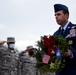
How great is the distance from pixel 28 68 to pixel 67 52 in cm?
831

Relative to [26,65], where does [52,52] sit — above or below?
above

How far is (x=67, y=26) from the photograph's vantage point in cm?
477

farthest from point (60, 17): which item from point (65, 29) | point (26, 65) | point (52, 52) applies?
point (26, 65)

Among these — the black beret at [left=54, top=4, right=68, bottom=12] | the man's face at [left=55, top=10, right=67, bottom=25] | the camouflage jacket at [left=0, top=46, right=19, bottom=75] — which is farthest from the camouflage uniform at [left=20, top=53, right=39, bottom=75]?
the man's face at [left=55, top=10, right=67, bottom=25]

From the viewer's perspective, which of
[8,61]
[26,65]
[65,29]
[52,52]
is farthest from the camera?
[26,65]

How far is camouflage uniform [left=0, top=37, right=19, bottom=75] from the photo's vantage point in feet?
35.2

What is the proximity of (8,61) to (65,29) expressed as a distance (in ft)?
21.1

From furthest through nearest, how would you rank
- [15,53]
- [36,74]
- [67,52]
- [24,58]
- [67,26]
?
[36,74] < [24,58] < [15,53] < [67,26] < [67,52]

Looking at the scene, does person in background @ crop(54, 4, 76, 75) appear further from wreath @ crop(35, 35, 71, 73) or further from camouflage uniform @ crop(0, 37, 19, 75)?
camouflage uniform @ crop(0, 37, 19, 75)

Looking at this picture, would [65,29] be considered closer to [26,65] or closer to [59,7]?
[59,7]

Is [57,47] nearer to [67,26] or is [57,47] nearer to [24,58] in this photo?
[67,26]

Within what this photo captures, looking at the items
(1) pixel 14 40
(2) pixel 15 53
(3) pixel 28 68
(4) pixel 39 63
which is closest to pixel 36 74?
(3) pixel 28 68

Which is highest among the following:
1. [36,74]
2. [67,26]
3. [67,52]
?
[67,26]

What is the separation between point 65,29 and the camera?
15.6 ft
